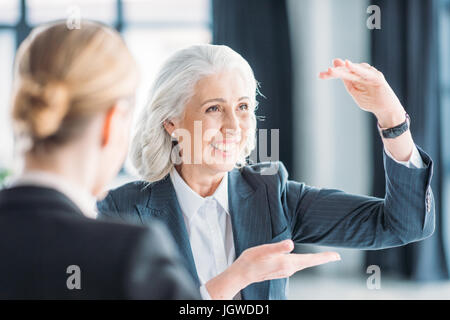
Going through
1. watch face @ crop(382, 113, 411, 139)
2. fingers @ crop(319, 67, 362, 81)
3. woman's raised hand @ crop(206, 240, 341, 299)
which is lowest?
woman's raised hand @ crop(206, 240, 341, 299)

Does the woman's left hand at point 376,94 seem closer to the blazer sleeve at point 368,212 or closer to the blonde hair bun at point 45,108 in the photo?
the blazer sleeve at point 368,212

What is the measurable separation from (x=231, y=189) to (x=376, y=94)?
0.37 meters

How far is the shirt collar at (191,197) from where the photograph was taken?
1.19 m

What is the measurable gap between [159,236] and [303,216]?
702 millimetres

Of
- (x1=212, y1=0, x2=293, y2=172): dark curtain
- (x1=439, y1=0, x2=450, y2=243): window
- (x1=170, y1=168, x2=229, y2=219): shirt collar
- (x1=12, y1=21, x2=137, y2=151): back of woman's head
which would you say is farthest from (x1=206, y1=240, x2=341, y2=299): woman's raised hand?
(x1=439, y1=0, x2=450, y2=243): window

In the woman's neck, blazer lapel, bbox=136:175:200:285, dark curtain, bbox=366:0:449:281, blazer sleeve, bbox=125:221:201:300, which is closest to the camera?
blazer sleeve, bbox=125:221:201:300

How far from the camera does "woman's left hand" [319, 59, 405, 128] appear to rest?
1011mm

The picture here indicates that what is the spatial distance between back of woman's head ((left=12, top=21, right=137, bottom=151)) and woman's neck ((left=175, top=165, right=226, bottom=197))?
0.65 m

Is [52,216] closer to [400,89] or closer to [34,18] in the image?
[400,89]
